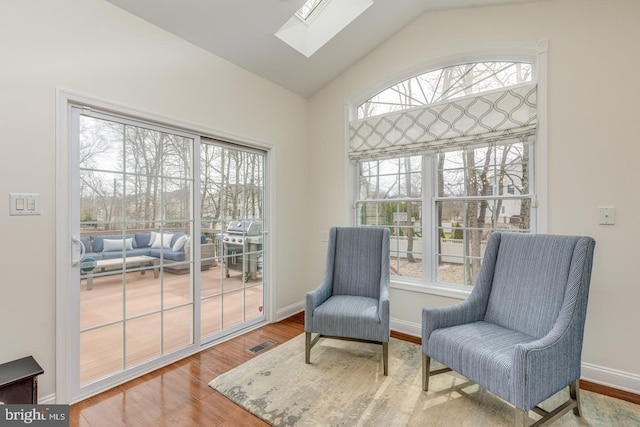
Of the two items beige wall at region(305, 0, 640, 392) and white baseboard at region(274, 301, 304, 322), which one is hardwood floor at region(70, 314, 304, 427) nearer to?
white baseboard at region(274, 301, 304, 322)

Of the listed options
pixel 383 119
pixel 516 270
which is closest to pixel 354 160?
pixel 383 119

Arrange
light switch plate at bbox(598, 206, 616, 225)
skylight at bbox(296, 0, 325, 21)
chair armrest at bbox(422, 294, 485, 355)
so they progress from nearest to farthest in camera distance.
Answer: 1. chair armrest at bbox(422, 294, 485, 355)
2. light switch plate at bbox(598, 206, 616, 225)
3. skylight at bbox(296, 0, 325, 21)

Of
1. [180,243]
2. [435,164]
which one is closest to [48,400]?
[180,243]

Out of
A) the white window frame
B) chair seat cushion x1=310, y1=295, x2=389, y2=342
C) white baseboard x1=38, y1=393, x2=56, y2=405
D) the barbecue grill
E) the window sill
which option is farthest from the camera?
the barbecue grill

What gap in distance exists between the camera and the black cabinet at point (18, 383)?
59.7 inches

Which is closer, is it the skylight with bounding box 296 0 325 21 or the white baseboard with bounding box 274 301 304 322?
the skylight with bounding box 296 0 325 21

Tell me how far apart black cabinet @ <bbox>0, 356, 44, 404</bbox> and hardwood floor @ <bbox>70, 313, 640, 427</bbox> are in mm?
331

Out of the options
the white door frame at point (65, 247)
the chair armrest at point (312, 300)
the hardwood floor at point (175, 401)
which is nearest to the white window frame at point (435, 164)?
the chair armrest at point (312, 300)

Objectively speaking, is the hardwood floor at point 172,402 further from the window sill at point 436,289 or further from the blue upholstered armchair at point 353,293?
the window sill at point 436,289

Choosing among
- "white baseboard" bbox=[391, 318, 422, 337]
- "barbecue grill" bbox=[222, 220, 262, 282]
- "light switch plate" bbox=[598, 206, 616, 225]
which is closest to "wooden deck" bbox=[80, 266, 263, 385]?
"barbecue grill" bbox=[222, 220, 262, 282]

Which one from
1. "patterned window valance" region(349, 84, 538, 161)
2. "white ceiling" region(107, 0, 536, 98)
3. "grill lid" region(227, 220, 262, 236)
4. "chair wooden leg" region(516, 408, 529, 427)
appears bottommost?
"chair wooden leg" region(516, 408, 529, 427)

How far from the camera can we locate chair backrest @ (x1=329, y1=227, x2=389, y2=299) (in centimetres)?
275

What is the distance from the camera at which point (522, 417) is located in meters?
1.49

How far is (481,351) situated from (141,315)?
2.39 m
